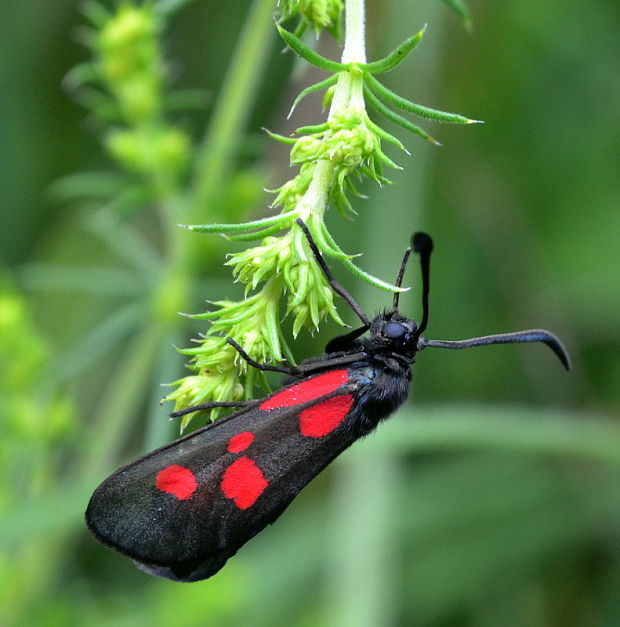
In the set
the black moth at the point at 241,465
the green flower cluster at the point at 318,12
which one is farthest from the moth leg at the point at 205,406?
the green flower cluster at the point at 318,12

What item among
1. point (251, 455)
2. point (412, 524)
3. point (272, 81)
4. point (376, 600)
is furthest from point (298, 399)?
point (272, 81)

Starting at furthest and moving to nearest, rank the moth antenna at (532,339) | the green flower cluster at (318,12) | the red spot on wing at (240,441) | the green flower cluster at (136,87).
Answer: the green flower cluster at (136,87) → the moth antenna at (532,339) → the red spot on wing at (240,441) → the green flower cluster at (318,12)

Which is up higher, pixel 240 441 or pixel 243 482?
pixel 240 441

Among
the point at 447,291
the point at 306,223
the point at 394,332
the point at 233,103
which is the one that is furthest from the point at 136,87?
the point at 447,291

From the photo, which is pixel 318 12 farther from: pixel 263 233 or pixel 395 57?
pixel 263 233

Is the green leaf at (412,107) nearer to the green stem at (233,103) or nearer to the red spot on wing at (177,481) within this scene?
the red spot on wing at (177,481)

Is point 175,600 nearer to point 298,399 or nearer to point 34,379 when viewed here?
point 34,379
